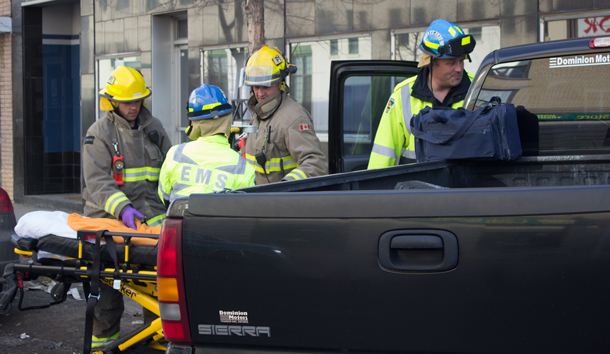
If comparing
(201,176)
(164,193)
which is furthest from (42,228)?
(201,176)

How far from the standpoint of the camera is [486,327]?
162cm

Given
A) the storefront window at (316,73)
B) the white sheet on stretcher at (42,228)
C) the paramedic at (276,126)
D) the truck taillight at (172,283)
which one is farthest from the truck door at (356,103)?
the storefront window at (316,73)

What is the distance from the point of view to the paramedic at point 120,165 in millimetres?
3871

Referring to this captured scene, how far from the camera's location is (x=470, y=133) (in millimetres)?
3061

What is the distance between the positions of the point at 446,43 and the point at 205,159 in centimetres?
171

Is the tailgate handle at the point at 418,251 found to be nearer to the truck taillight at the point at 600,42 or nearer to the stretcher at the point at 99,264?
the stretcher at the point at 99,264

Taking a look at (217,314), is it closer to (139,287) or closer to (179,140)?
(139,287)

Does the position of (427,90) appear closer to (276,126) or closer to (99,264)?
(276,126)

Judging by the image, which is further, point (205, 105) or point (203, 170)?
point (205, 105)

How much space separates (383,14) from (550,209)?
21.1ft

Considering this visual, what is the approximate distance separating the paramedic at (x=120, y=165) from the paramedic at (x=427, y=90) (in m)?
1.65

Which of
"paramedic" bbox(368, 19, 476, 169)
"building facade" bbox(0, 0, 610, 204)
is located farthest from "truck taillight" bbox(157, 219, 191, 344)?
"building facade" bbox(0, 0, 610, 204)

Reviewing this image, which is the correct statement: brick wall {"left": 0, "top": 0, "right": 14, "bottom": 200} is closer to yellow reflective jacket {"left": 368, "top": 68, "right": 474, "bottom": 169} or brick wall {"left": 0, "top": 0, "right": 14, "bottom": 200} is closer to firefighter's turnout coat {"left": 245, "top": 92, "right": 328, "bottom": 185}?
firefighter's turnout coat {"left": 245, "top": 92, "right": 328, "bottom": 185}

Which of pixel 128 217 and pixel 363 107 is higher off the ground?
pixel 363 107
